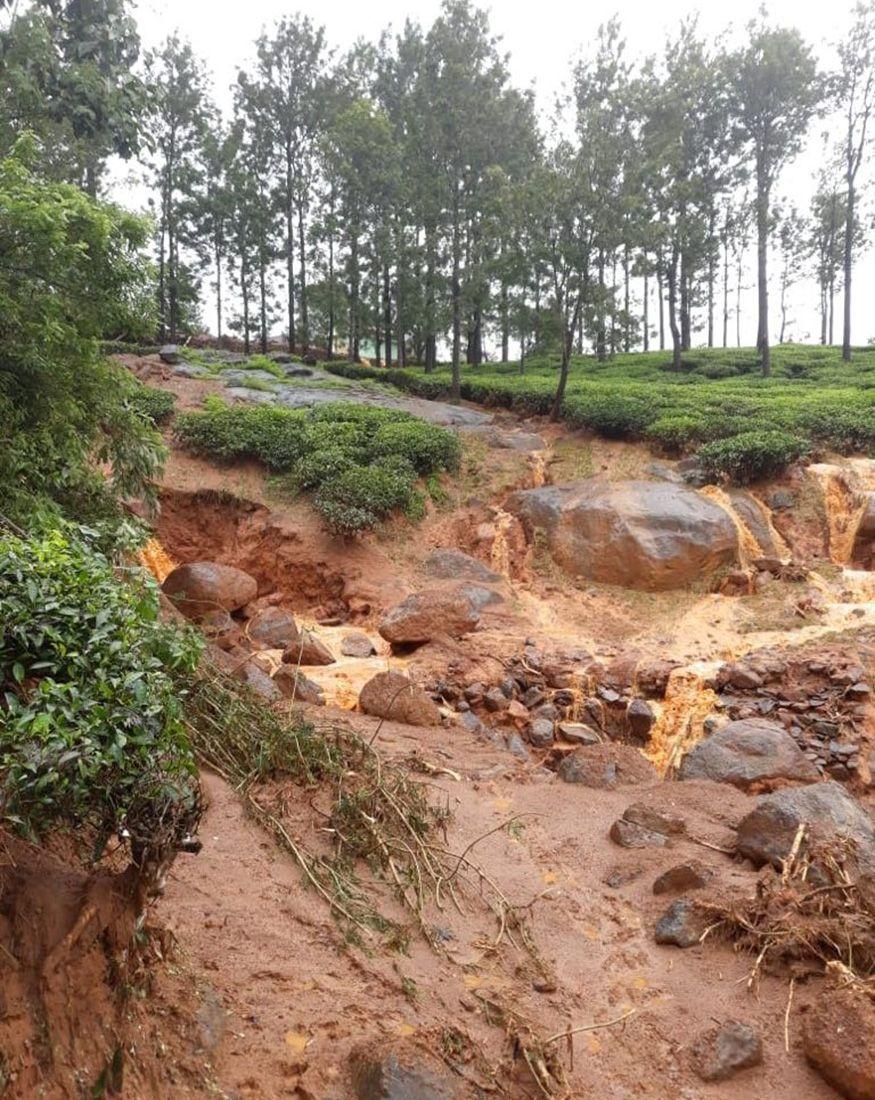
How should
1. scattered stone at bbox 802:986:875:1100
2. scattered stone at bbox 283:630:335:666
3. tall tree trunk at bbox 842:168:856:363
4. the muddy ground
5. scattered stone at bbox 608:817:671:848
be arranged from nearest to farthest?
the muddy ground
scattered stone at bbox 802:986:875:1100
scattered stone at bbox 608:817:671:848
scattered stone at bbox 283:630:335:666
tall tree trunk at bbox 842:168:856:363

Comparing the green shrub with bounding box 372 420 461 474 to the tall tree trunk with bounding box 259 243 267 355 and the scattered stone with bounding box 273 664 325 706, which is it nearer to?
the scattered stone with bounding box 273 664 325 706

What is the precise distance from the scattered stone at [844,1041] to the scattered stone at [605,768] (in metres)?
3.85

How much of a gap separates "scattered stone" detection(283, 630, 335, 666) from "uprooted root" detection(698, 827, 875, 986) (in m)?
6.57

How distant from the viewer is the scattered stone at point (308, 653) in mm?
10531

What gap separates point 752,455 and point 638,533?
10.6 ft

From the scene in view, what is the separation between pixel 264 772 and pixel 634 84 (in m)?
16.8

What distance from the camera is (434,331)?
78.9 ft

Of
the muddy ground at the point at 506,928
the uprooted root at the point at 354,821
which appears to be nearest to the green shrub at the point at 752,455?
the muddy ground at the point at 506,928

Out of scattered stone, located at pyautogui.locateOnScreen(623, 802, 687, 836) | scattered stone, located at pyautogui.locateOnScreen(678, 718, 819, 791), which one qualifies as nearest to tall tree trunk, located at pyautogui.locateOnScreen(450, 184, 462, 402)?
scattered stone, located at pyautogui.locateOnScreen(678, 718, 819, 791)

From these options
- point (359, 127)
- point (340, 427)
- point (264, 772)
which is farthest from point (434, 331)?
point (264, 772)

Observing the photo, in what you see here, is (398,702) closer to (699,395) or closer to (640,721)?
(640,721)

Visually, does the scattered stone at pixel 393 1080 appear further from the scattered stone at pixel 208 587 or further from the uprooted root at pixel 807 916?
the scattered stone at pixel 208 587

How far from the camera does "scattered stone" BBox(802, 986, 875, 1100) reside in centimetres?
345

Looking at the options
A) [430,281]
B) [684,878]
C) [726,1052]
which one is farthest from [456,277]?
[726,1052]
